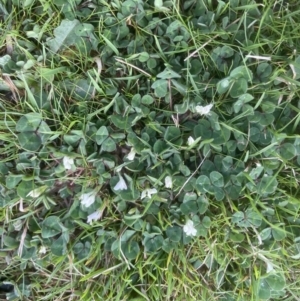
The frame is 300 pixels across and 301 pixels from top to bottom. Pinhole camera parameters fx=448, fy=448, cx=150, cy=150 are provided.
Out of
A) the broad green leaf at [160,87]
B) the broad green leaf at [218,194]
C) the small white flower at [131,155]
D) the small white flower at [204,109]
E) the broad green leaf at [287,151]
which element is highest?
the broad green leaf at [160,87]

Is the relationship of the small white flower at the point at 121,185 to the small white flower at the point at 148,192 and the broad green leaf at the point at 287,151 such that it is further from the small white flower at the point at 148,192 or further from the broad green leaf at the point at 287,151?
the broad green leaf at the point at 287,151

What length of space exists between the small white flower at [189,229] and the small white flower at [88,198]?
0.24 m

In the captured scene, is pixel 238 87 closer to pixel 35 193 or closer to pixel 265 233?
pixel 265 233

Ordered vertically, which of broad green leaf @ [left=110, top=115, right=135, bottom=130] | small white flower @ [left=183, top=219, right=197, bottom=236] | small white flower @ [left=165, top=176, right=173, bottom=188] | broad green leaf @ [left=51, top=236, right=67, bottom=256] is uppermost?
broad green leaf @ [left=110, top=115, right=135, bottom=130]

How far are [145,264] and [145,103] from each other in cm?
40

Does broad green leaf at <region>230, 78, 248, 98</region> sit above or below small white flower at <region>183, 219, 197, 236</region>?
above

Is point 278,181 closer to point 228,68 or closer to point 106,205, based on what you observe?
point 228,68

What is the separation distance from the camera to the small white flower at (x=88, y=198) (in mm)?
1105

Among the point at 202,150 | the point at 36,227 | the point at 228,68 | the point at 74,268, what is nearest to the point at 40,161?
the point at 36,227

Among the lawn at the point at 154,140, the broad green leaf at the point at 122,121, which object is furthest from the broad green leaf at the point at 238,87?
the broad green leaf at the point at 122,121

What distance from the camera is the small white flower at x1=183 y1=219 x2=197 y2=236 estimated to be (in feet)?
3.59

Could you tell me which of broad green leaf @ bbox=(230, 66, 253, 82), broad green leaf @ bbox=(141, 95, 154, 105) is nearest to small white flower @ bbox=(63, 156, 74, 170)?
broad green leaf @ bbox=(141, 95, 154, 105)

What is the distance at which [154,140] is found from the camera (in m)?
1.12

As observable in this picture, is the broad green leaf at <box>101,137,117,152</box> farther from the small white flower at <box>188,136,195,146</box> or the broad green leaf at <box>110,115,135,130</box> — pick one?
the small white flower at <box>188,136,195,146</box>
